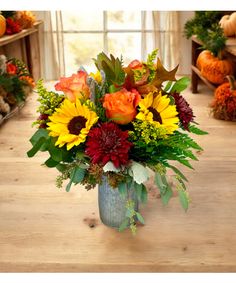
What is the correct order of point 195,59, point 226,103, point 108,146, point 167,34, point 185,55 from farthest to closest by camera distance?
point 185,55, point 167,34, point 195,59, point 226,103, point 108,146

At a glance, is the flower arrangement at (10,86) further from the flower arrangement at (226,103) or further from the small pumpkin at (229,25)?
the small pumpkin at (229,25)

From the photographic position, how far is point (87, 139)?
82 centimetres

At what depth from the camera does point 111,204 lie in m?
0.95

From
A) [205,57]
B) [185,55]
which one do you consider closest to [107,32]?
[185,55]

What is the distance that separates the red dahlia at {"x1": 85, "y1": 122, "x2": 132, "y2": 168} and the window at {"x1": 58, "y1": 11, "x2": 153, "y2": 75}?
3.21 metres

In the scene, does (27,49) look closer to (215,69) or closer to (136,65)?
(215,69)

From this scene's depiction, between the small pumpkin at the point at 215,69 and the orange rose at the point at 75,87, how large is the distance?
1.80 meters

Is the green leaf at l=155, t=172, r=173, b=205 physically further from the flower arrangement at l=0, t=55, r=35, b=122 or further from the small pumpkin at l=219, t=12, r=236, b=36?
the small pumpkin at l=219, t=12, r=236, b=36

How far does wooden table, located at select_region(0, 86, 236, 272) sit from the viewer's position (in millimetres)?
862

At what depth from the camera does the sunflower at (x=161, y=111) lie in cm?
80

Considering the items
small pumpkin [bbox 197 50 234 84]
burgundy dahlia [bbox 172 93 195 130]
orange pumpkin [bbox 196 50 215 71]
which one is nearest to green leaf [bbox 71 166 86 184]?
burgundy dahlia [bbox 172 93 195 130]

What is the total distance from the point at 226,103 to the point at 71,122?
5.09 feet

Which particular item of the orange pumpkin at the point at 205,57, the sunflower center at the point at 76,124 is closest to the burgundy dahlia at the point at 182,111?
the sunflower center at the point at 76,124

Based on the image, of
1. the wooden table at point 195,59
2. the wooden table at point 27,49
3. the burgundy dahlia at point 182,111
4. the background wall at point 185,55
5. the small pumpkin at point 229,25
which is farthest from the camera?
the background wall at point 185,55
